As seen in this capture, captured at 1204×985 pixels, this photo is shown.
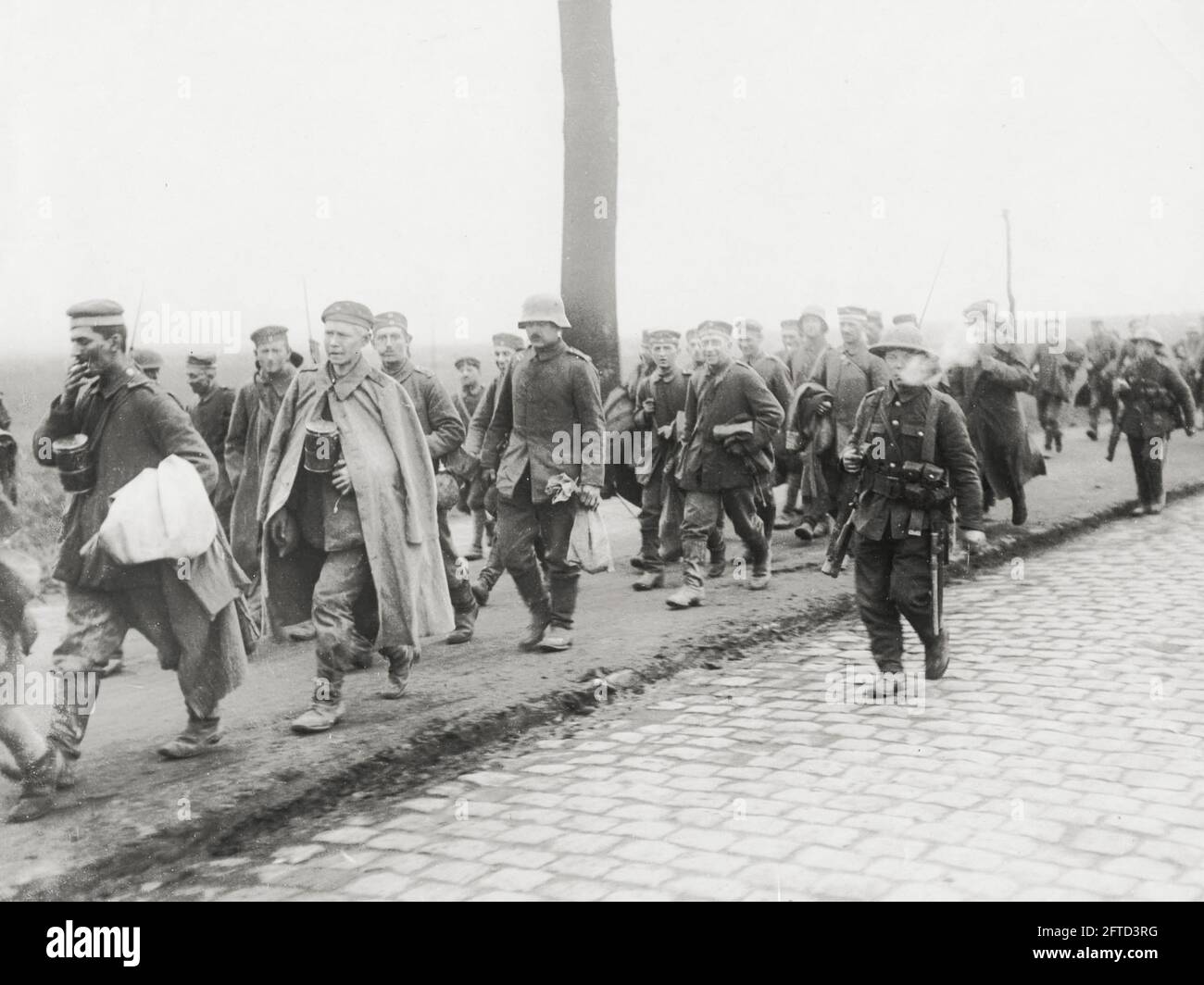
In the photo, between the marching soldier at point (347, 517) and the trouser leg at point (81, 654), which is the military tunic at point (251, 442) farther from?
the trouser leg at point (81, 654)

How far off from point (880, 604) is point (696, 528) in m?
2.65

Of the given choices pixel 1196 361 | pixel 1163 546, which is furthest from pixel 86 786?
pixel 1196 361

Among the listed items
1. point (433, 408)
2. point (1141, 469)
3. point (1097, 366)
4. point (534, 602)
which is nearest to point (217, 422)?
point (433, 408)

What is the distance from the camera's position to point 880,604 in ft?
23.4

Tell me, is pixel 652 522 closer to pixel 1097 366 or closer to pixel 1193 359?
pixel 1097 366

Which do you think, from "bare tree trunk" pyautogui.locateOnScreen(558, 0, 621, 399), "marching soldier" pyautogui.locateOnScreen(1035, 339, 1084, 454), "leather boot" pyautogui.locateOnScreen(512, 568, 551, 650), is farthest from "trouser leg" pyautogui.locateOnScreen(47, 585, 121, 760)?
"marching soldier" pyautogui.locateOnScreen(1035, 339, 1084, 454)

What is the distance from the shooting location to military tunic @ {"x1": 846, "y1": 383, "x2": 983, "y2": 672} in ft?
22.9

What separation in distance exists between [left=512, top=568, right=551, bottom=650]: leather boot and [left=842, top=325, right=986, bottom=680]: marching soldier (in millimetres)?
1874

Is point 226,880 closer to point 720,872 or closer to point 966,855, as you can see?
point 720,872

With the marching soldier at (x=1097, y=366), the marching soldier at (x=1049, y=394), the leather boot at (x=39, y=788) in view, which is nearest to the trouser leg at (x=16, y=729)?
the leather boot at (x=39, y=788)

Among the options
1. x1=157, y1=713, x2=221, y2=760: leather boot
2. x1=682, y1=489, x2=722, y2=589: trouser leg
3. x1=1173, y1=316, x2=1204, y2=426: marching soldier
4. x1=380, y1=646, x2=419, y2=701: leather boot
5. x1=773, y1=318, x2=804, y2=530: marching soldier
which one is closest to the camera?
x1=157, y1=713, x2=221, y2=760: leather boot

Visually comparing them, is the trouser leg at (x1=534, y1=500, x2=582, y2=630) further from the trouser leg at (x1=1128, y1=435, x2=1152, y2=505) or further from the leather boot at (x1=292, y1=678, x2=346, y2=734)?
the trouser leg at (x1=1128, y1=435, x2=1152, y2=505)

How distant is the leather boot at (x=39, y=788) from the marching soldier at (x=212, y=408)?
445 centimetres

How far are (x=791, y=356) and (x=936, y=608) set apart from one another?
7.40 m
